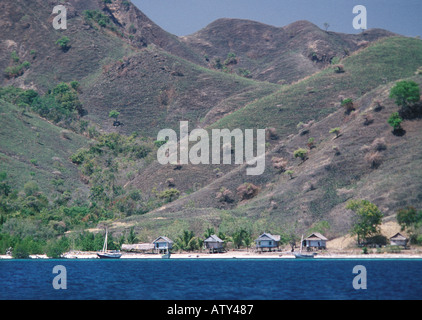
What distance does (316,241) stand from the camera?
94.5m

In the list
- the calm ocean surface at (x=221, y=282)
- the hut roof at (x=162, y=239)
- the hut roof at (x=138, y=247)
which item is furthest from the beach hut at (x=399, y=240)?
the hut roof at (x=138, y=247)

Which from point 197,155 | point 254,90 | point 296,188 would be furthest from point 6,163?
point 254,90

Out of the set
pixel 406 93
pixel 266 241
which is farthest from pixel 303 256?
pixel 406 93

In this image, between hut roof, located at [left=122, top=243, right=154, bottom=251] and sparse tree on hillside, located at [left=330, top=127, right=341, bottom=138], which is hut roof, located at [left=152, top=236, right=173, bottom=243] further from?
sparse tree on hillside, located at [left=330, top=127, right=341, bottom=138]

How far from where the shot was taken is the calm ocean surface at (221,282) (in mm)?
49188

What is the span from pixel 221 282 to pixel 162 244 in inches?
1815

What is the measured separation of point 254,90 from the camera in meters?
198

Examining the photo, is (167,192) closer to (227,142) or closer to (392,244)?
(227,142)

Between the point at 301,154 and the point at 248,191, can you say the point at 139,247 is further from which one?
Answer: the point at 301,154

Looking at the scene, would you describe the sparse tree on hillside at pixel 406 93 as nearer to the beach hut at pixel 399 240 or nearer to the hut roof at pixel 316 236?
the hut roof at pixel 316 236

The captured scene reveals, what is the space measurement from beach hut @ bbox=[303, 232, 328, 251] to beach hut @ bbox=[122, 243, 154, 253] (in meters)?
28.3

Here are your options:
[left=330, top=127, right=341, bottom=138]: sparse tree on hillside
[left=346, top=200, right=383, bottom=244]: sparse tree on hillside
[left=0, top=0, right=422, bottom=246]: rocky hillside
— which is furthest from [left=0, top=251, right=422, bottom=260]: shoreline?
[left=330, top=127, right=341, bottom=138]: sparse tree on hillside

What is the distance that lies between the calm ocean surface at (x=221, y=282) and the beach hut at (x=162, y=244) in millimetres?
24363

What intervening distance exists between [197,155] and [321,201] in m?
49.4
